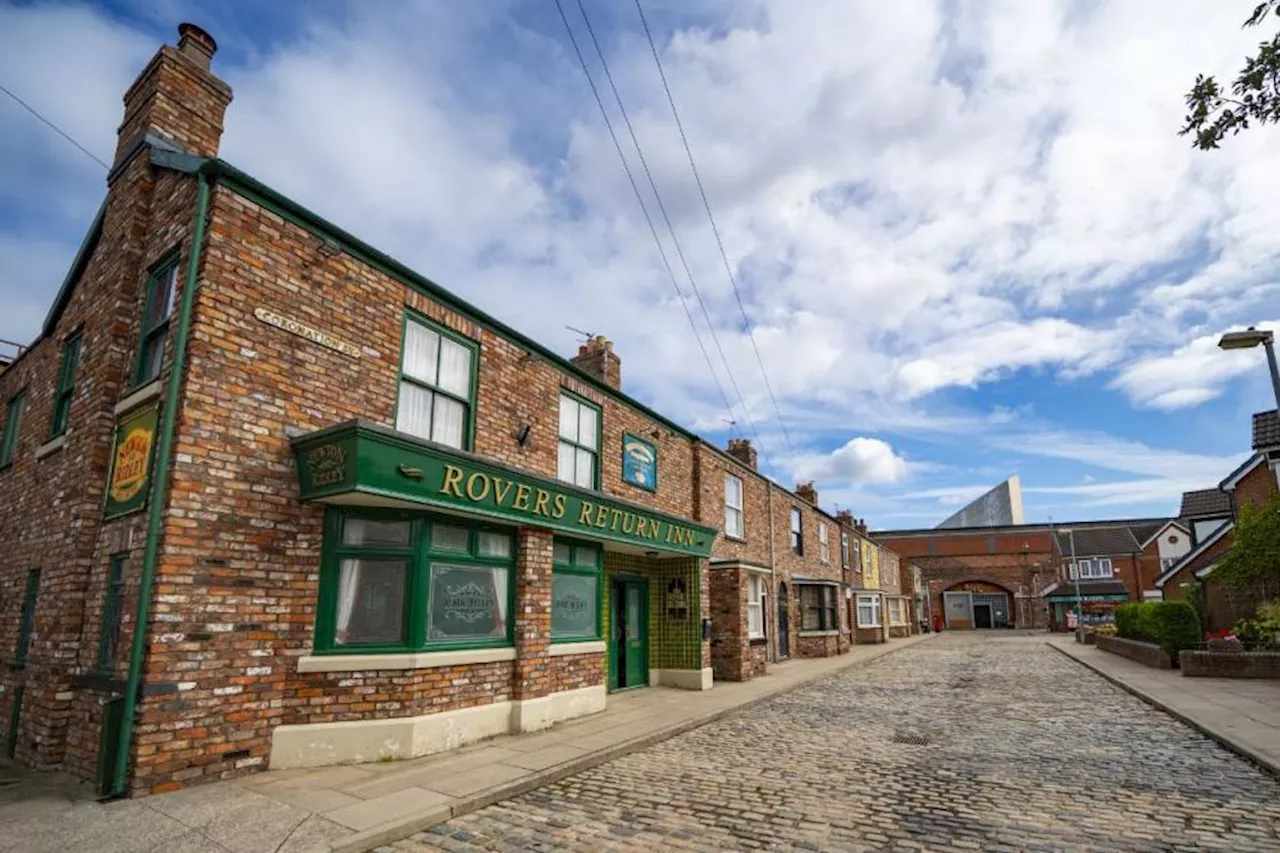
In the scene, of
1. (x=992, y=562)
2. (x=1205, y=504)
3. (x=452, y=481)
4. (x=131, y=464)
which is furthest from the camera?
(x=992, y=562)

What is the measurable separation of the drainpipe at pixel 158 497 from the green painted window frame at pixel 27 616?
3.91 metres

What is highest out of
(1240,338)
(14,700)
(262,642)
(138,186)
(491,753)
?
(138,186)

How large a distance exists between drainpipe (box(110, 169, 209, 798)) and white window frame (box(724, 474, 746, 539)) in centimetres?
1497

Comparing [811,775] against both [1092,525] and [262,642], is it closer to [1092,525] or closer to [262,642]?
[262,642]

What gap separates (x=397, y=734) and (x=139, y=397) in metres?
4.79

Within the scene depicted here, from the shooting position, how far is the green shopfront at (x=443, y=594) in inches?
303

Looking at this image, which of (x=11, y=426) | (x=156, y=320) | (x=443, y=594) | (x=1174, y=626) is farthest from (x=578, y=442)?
(x=1174, y=626)

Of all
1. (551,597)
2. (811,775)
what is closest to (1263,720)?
(811,775)

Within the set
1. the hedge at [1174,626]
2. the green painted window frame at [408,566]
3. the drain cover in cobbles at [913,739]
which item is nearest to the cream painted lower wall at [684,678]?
the drain cover in cobbles at [913,739]

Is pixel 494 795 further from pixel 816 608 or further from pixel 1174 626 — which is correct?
pixel 816 608

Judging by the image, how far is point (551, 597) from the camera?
11133 millimetres

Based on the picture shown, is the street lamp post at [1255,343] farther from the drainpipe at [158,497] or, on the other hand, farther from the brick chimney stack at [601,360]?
the drainpipe at [158,497]

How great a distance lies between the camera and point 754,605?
18812mm

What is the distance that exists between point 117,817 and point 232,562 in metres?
2.33
